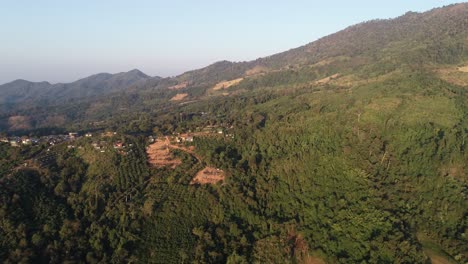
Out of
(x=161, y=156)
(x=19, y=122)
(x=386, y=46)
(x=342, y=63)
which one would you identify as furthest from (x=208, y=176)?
(x=19, y=122)

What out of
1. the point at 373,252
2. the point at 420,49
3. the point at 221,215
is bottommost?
the point at 373,252

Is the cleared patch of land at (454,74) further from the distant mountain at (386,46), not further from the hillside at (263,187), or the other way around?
the distant mountain at (386,46)

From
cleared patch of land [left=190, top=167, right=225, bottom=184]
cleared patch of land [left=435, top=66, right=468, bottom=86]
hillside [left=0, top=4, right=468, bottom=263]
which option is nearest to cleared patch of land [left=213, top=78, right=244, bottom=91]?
hillside [left=0, top=4, right=468, bottom=263]

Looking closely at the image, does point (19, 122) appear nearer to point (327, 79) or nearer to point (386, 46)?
point (327, 79)

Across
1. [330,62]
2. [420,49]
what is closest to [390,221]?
[420,49]

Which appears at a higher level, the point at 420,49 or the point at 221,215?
the point at 420,49

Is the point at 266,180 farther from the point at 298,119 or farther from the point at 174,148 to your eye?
the point at 298,119
